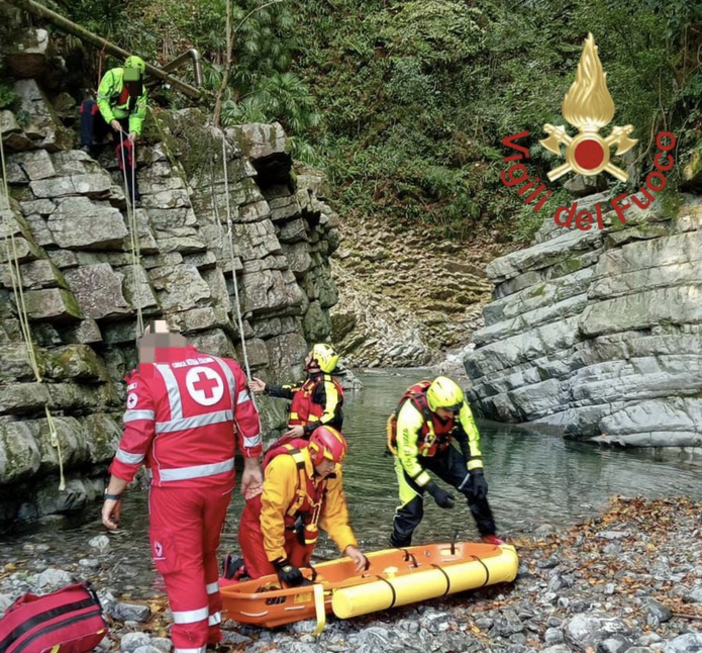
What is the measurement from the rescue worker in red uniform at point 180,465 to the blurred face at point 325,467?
0.80 metres

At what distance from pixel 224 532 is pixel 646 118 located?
13126 millimetres

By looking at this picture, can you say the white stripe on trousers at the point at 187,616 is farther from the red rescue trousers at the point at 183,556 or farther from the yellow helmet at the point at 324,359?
the yellow helmet at the point at 324,359

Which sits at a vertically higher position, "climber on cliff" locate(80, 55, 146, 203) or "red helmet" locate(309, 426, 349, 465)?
"climber on cliff" locate(80, 55, 146, 203)

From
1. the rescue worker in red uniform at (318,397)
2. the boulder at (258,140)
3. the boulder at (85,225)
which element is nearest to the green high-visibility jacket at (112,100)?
the boulder at (85,225)

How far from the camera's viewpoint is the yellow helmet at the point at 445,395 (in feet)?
19.8

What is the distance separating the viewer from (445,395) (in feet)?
19.8

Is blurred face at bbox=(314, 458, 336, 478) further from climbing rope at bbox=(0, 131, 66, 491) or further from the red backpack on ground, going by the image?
climbing rope at bbox=(0, 131, 66, 491)

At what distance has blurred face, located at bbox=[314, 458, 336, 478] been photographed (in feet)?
16.0

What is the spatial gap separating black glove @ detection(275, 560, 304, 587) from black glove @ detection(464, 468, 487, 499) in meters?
2.05

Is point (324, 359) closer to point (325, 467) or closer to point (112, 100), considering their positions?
point (325, 467)

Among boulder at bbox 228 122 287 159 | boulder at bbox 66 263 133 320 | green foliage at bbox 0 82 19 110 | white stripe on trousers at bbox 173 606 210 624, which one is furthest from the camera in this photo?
boulder at bbox 228 122 287 159

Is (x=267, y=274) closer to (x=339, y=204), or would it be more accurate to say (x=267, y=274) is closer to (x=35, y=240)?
(x=35, y=240)

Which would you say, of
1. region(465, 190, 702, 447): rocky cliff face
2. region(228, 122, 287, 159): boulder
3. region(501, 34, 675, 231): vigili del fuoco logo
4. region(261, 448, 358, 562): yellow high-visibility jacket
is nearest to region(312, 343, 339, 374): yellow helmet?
region(261, 448, 358, 562): yellow high-visibility jacket

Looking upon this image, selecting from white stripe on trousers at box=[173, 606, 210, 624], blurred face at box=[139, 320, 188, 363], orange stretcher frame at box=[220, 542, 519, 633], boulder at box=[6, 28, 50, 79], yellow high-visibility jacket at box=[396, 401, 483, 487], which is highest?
boulder at box=[6, 28, 50, 79]
